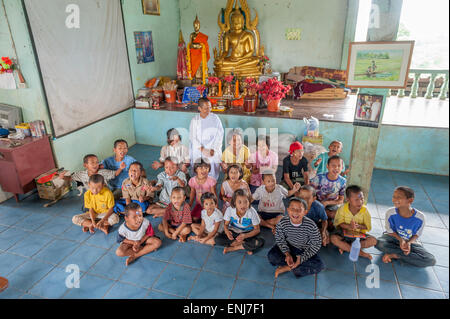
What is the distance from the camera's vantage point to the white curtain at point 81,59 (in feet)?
14.1

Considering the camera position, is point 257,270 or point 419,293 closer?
point 419,293

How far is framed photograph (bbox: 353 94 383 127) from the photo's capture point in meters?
3.36

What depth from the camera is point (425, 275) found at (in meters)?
2.98

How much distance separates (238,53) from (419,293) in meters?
6.58

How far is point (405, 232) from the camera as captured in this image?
10.1ft

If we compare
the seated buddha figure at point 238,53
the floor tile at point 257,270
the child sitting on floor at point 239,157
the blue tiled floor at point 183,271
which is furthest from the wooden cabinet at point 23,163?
the seated buddha figure at point 238,53

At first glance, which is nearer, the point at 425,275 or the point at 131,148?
the point at 425,275

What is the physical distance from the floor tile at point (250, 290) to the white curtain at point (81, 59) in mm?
3598

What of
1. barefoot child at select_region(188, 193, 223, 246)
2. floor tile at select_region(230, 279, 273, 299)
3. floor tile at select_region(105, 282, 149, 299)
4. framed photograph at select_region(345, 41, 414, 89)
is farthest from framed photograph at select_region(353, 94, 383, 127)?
floor tile at select_region(105, 282, 149, 299)

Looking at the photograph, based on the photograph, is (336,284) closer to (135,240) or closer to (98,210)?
(135,240)

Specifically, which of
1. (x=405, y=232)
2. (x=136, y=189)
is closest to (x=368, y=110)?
(x=405, y=232)
